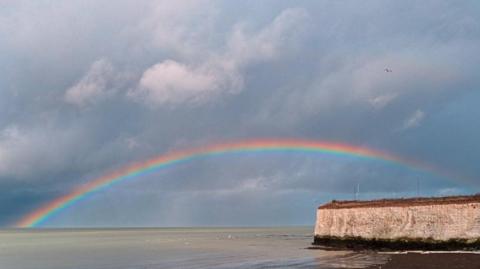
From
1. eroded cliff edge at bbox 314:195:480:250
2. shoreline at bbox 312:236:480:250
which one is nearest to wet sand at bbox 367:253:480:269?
shoreline at bbox 312:236:480:250

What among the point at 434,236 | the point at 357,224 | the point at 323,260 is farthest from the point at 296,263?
the point at 357,224

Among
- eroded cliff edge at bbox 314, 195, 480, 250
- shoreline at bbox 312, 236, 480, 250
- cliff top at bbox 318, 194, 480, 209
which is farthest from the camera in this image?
cliff top at bbox 318, 194, 480, 209

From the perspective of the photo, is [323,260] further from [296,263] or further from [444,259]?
[444,259]

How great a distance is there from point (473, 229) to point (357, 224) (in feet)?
48.9

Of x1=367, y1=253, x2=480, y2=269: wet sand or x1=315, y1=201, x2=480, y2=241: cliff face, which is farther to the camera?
x1=315, y1=201, x2=480, y2=241: cliff face

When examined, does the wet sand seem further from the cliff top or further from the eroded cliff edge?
the cliff top

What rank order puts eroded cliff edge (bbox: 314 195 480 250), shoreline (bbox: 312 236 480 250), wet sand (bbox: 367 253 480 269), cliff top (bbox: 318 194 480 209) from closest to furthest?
wet sand (bbox: 367 253 480 269), shoreline (bbox: 312 236 480 250), eroded cliff edge (bbox: 314 195 480 250), cliff top (bbox: 318 194 480 209)

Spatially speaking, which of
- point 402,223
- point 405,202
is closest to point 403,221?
point 402,223

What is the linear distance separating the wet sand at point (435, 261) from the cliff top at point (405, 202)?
7144mm

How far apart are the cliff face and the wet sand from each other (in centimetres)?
489

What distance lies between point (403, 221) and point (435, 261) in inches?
Result: 598

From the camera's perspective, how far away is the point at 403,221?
5266cm

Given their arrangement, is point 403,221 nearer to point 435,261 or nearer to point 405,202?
point 405,202

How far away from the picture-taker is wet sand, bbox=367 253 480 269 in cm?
3427
